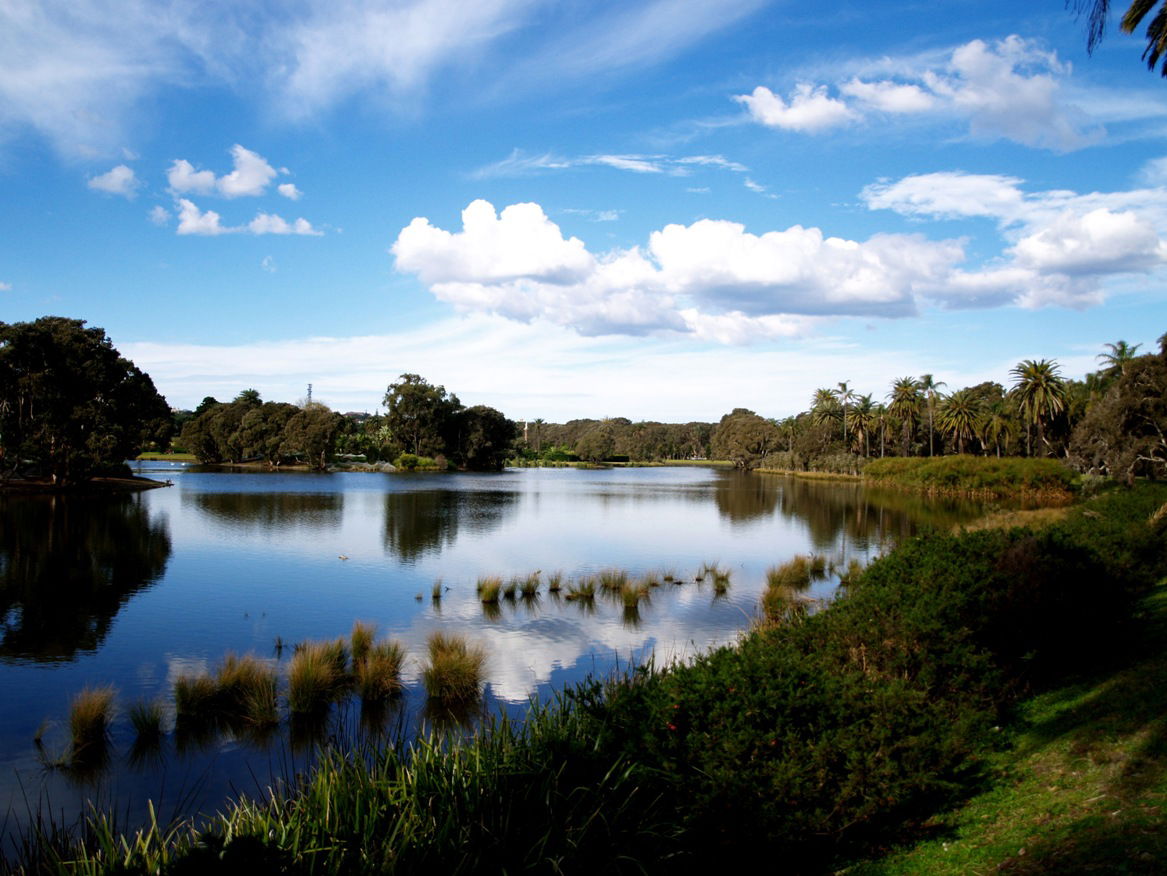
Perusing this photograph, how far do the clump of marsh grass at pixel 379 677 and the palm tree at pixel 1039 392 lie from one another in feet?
224

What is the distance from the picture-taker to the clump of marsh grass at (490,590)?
19312mm

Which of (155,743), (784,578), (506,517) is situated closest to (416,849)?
(155,743)

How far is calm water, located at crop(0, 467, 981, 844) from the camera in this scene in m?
9.79

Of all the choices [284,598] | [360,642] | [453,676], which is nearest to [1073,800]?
[453,676]

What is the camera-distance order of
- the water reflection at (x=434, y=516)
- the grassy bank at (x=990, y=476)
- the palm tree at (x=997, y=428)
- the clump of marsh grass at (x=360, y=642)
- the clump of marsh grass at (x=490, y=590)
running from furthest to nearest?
1. the palm tree at (x=997, y=428)
2. the grassy bank at (x=990, y=476)
3. the water reflection at (x=434, y=516)
4. the clump of marsh grass at (x=490, y=590)
5. the clump of marsh grass at (x=360, y=642)

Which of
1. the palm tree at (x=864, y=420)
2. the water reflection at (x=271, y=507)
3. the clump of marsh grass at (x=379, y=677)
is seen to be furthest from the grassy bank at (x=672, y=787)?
the palm tree at (x=864, y=420)

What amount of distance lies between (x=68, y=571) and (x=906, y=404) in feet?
278

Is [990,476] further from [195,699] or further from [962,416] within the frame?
[195,699]

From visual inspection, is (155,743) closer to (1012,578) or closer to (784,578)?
(1012,578)

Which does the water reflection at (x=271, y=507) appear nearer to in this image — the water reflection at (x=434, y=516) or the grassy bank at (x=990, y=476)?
the water reflection at (x=434, y=516)

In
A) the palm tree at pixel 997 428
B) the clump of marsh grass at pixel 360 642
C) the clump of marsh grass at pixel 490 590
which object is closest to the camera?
the clump of marsh grass at pixel 360 642

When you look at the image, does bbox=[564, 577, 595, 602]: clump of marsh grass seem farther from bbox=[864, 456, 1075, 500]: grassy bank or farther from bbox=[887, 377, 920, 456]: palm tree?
bbox=[887, 377, 920, 456]: palm tree

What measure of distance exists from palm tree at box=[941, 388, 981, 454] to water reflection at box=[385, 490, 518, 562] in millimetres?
48581

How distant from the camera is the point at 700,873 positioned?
5.37 m
